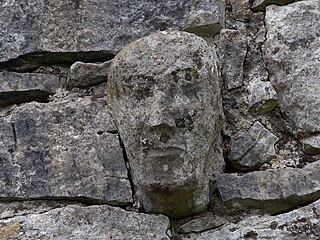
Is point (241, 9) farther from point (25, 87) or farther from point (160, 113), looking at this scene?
point (25, 87)

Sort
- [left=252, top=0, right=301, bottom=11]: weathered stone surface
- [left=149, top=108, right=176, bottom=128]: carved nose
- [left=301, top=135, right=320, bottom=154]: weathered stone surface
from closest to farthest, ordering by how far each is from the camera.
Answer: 1. [left=149, top=108, right=176, bottom=128]: carved nose
2. [left=301, top=135, right=320, bottom=154]: weathered stone surface
3. [left=252, top=0, right=301, bottom=11]: weathered stone surface

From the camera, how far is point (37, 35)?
1.52 m

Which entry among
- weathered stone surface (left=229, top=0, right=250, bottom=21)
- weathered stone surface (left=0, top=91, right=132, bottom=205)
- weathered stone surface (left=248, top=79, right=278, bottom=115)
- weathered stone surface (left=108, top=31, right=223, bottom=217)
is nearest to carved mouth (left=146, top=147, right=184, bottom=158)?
weathered stone surface (left=108, top=31, right=223, bottom=217)

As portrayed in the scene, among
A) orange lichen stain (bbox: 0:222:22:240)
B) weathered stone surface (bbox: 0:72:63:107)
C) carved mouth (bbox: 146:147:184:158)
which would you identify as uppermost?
weathered stone surface (bbox: 0:72:63:107)

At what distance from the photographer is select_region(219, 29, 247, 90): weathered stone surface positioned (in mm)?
1495

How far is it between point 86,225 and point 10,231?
15cm

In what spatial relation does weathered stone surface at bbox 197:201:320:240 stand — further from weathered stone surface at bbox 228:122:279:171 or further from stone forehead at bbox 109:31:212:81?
stone forehead at bbox 109:31:212:81

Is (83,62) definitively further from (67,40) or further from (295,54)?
(295,54)

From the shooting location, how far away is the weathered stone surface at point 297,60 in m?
1.45

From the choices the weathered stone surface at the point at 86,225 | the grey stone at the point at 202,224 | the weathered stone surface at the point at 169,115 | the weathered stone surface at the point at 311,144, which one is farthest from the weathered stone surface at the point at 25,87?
the weathered stone surface at the point at 311,144

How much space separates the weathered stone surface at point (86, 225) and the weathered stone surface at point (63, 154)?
3 cm

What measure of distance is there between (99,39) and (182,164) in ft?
1.21

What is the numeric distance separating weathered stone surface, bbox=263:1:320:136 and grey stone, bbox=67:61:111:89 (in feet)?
1.16

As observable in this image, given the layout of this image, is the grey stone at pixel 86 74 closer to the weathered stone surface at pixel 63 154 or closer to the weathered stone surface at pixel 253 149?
the weathered stone surface at pixel 63 154
